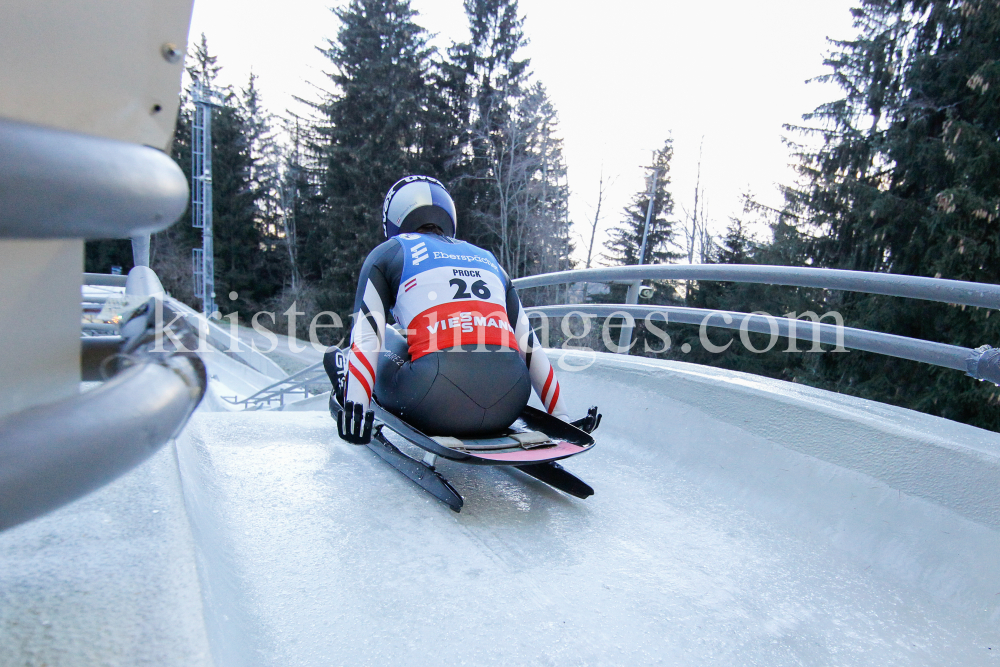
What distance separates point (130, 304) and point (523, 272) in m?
25.0

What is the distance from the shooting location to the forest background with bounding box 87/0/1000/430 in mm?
9438

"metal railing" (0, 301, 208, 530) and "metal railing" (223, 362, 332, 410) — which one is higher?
"metal railing" (0, 301, 208, 530)

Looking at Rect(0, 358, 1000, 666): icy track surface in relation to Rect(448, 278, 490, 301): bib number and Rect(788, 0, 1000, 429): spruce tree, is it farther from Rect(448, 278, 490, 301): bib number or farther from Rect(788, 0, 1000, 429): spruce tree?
Rect(788, 0, 1000, 429): spruce tree

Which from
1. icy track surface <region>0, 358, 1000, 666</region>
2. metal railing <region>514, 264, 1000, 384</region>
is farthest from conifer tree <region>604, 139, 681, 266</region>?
icy track surface <region>0, 358, 1000, 666</region>

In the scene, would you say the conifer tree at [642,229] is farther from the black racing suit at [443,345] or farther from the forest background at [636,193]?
the black racing suit at [443,345]

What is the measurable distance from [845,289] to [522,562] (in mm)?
1694

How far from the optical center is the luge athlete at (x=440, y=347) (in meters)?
2.38

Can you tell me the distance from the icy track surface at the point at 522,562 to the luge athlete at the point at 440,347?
316mm

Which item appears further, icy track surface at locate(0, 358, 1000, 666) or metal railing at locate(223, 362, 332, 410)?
metal railing at locate(223, 362, 332, 410)

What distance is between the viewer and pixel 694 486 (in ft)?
8.39

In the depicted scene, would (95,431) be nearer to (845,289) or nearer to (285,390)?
(845,289)

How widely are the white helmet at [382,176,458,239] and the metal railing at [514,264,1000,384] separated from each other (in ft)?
4.21

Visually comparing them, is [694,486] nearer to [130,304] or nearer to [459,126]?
[130,304]

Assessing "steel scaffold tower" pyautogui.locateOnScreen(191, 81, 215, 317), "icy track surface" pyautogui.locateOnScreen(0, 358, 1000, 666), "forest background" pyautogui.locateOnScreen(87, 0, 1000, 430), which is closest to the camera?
"icy track surface" pyautogui.locateOnScreen(0, 358, 1000, 666)
